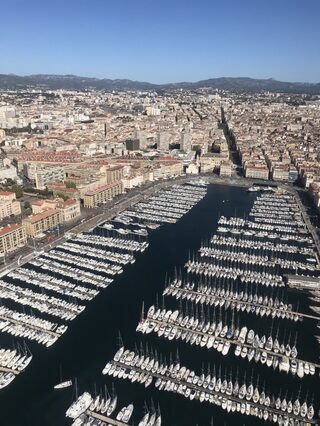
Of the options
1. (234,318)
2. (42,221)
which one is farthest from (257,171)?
(234,318)

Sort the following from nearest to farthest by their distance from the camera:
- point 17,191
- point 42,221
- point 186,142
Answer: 1. point 42,221
2. point 17,191
3. point 186,142

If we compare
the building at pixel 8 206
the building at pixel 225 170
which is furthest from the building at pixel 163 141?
the building at pixel 8 206

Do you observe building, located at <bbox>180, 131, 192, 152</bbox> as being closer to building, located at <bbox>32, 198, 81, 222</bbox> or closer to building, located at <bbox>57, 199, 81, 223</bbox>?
building, located at <bbox>57, 199, 81, 223</bbox>

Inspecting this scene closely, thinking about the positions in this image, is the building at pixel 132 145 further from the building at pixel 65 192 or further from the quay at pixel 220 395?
the quay at pixel 220 395

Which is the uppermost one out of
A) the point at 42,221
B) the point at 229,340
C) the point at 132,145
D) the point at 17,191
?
the point at 132,145

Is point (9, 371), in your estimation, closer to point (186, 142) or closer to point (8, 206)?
point (8, 206)
